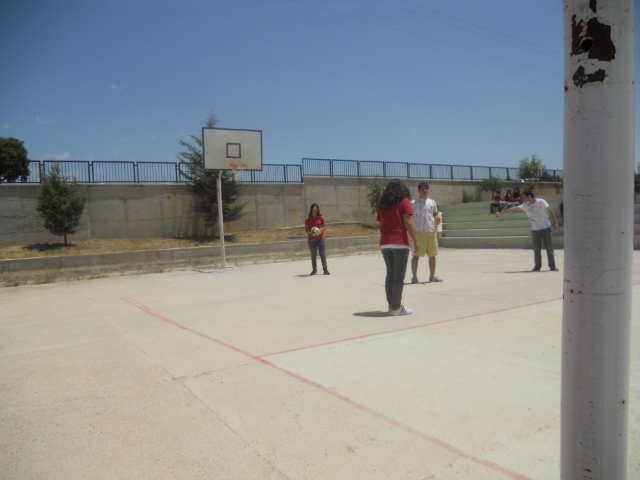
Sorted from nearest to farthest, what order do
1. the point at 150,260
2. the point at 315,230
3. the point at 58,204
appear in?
the point at 315,230 → the point at 150,260 → the point at 58,204

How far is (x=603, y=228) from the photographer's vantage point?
74.4 inches

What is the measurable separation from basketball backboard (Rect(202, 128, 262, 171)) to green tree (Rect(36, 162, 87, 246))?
580cm

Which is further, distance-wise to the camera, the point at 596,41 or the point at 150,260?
the point at 150,260

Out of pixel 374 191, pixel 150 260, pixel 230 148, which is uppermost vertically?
pixel 230 148

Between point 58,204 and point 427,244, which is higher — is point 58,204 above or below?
above

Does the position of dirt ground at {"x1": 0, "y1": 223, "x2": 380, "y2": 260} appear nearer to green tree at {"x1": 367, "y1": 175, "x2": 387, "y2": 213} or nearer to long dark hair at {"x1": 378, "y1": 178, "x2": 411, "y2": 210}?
green tree at {"x1": 367, "y1": 175, "x2": 387, "y2": 213}

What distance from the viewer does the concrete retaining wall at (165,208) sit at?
61.8ft

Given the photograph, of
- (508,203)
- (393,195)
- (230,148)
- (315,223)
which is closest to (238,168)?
(230,148)

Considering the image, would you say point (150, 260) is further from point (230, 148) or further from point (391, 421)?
point (391, 421)

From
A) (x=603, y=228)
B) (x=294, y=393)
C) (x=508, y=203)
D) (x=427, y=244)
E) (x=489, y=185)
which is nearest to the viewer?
(x=603, y=228)

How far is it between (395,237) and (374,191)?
69.8 feet

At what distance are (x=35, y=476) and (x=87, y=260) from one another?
49.9 feet

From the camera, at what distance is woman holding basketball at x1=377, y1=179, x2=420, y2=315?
631 cm

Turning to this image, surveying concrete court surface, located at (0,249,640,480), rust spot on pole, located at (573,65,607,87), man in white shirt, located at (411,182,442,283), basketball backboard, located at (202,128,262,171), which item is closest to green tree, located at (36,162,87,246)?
basketball backboard, located at (202,128,262,171)
